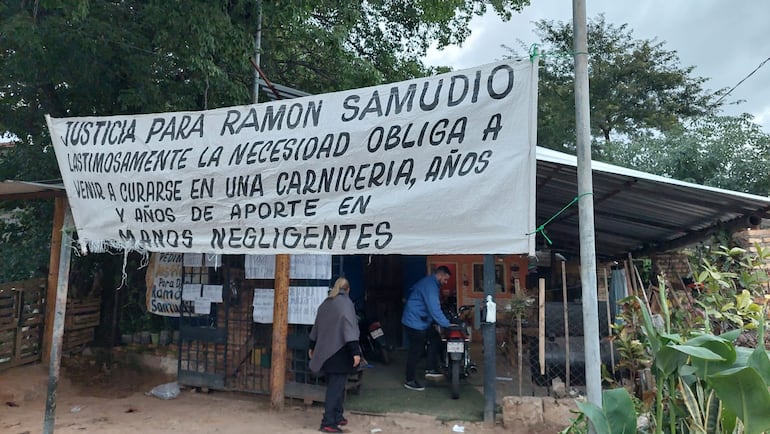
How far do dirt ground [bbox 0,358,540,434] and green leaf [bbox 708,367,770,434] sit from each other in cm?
293

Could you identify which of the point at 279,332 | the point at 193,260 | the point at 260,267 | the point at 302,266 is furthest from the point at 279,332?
the point at 193,260

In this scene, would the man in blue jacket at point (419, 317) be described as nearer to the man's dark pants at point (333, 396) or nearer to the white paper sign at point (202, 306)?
the man's dark pants at point (333, 396)

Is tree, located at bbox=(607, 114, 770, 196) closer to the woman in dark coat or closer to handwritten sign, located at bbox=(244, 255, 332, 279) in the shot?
handwritten sign, located at bbox=(244, 255, 332, 279)

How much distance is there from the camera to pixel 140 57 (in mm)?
7984

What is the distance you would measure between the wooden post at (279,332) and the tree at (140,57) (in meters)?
3.08

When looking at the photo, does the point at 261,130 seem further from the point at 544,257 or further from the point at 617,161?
the point at 617,161

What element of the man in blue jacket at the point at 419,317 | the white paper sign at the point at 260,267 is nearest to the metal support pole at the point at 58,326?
the white paper sign at the point at 260,267

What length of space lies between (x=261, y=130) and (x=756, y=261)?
4.44 m

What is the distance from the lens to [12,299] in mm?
8164

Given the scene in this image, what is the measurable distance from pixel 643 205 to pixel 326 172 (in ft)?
15.2

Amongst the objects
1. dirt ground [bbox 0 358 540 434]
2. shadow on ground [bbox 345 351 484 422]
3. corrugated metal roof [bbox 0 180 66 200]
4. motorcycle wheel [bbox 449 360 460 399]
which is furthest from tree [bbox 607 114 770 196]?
corrugated metal roof [bbox 0 180 66 200]

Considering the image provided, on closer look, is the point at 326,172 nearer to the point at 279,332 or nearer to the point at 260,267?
the point at 279,332

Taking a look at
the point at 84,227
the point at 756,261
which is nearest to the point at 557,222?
the point at 756,261

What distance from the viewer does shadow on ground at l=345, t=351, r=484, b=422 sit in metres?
6.33
